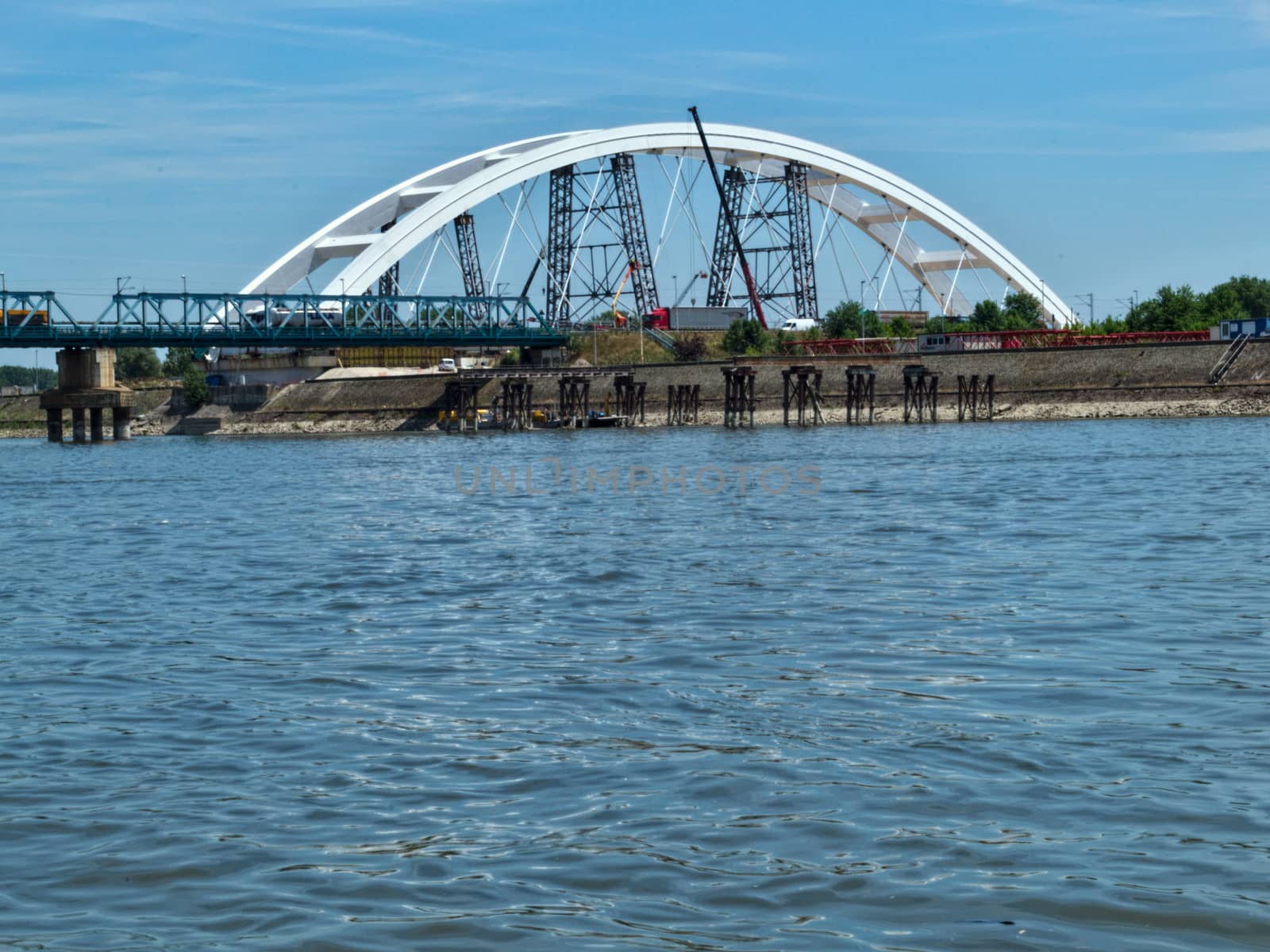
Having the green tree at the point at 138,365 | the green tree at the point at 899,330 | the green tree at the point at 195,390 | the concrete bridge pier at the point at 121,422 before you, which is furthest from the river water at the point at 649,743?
the green tree at the point at 138,365

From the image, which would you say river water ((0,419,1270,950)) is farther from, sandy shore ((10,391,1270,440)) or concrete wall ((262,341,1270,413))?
concrete wall ((262,341,1270,413))

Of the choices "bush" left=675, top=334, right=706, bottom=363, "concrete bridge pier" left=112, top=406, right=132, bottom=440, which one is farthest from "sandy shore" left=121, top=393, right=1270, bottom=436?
"bush" left=675, top=334, right=706, bottom=363

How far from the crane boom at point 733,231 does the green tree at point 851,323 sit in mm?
5536

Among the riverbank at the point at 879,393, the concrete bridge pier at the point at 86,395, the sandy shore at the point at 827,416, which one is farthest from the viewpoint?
the concrete bridge pier at the point at 86,395

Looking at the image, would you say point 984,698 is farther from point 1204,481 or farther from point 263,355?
point 263,355

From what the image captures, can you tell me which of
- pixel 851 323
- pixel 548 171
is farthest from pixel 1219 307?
pixel 548 171

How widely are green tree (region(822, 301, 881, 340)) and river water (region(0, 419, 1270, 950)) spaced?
99.4 m

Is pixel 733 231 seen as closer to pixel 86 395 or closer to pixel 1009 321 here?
pixel 1009 321

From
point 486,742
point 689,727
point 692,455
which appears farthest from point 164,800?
point 692,455

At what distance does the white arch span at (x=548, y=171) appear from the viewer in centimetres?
11819

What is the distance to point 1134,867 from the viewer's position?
7.79 metres

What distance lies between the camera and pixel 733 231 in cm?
13000

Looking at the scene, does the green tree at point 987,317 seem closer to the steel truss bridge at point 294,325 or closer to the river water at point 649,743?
the steel truss bridge at point 294,325

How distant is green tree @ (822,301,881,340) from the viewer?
405 feet
